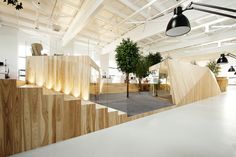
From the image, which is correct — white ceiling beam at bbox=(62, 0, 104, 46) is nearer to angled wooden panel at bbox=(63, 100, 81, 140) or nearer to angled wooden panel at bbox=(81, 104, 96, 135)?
angled wooden panel at bbox=(81, 104, 96, 135)

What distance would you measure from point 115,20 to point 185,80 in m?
4.79

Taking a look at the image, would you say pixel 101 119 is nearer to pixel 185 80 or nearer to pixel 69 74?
pixel 69 74

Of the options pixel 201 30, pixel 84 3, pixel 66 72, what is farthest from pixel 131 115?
pixel 201 30

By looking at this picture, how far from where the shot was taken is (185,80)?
4.46 m

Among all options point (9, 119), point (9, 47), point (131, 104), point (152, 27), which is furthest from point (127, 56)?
point (9, 47)

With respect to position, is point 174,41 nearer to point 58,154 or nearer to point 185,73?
point 185,73

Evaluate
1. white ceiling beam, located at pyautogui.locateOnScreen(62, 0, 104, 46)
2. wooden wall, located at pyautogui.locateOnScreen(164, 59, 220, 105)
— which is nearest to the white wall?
white ceiling beam, located at pyautogui.locateOnScreen(62, 0, 104, 46)

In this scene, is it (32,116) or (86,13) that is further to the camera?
(86,13)

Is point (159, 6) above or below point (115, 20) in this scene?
below

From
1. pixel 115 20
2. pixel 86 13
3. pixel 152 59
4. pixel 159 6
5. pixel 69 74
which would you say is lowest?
pixel 69 74

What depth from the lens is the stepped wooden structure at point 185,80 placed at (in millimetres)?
4027

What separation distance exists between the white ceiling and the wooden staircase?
3.90m

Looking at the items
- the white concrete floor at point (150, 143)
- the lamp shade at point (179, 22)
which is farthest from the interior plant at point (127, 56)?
the white concrete floor at point (150, 143)

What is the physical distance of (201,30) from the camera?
324 inches
